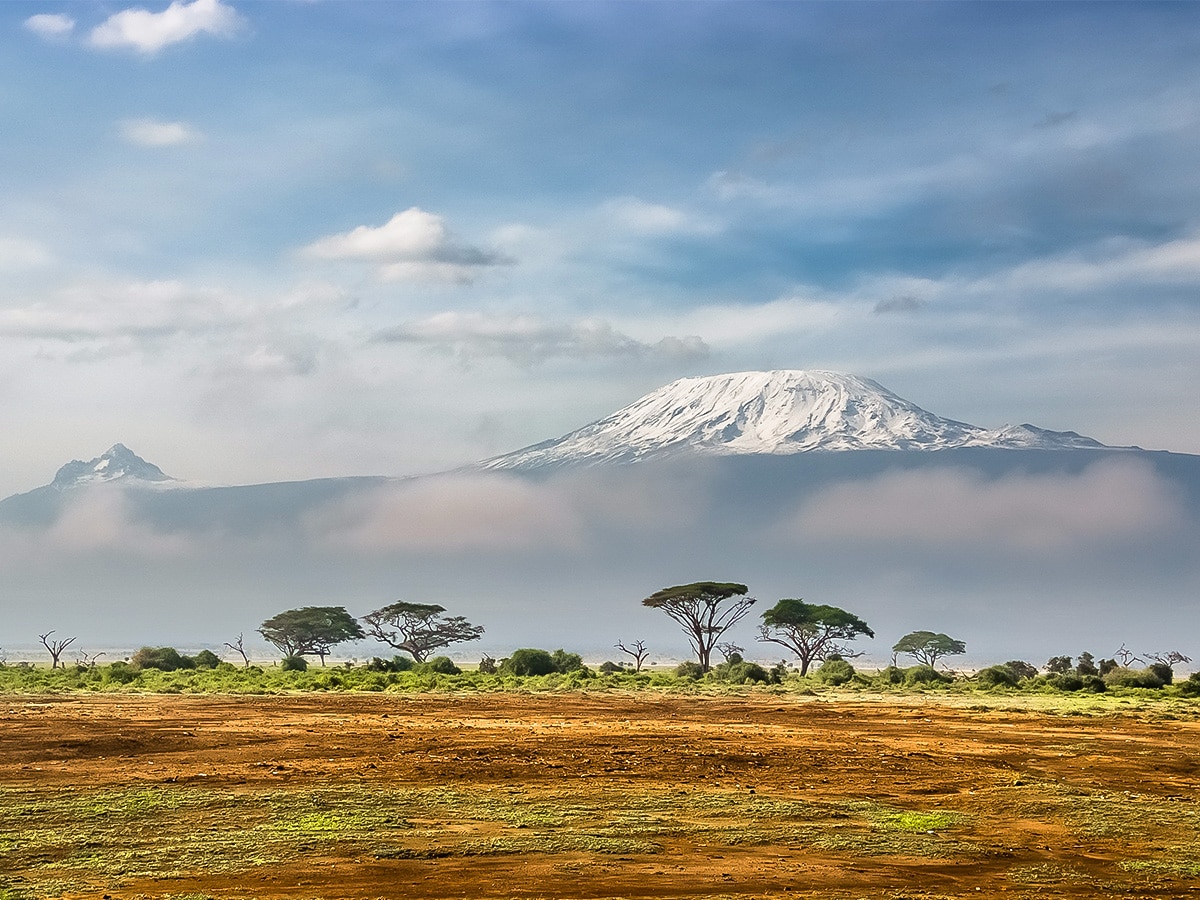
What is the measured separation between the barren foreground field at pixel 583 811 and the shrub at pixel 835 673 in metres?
35.8

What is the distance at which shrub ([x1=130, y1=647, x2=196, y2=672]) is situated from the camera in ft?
236

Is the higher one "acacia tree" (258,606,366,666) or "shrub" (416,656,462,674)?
"acacia tree" (258,606,366,666)

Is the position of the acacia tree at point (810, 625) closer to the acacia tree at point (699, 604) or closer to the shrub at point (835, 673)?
the acacia tree at point (699, 604)

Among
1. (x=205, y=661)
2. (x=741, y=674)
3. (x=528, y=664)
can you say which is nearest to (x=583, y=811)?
(x=741, y=674)

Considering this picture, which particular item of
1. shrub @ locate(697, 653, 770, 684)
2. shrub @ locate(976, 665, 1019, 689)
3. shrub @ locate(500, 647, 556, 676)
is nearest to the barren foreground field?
shrub @ locate(976, 665, 1019, 689)

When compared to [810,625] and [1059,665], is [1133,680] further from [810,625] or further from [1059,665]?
[810,625]

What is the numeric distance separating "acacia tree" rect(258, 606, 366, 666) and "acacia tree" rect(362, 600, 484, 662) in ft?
10.7

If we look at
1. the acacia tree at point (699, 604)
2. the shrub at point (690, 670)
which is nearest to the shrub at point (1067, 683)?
the shrub at point (690, 670)

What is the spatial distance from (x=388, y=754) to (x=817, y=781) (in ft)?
27.2

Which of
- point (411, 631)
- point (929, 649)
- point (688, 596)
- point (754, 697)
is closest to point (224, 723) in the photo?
point (754, 697)

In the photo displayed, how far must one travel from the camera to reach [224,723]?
1232 inches

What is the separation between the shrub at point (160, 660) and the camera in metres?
71.8

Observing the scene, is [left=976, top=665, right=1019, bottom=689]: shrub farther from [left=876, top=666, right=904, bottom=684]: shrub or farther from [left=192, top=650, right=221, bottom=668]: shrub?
[left=192, top=650, right=221, bottom=668]: shrub

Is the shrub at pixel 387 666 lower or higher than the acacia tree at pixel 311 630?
lower
